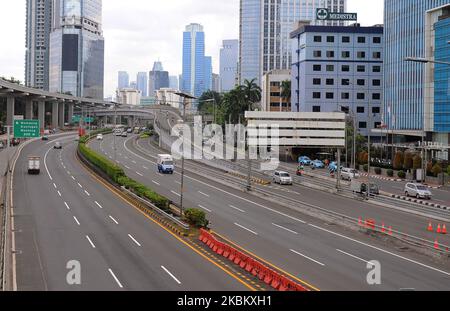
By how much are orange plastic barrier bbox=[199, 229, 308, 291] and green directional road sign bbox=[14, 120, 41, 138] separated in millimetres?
48197

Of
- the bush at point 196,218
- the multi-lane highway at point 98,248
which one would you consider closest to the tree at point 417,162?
the multi-lane highway at point 98,248

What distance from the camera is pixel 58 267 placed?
1102 inches

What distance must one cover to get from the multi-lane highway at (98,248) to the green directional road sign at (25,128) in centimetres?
2021

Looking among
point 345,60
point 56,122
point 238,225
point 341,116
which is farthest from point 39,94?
point 238,225

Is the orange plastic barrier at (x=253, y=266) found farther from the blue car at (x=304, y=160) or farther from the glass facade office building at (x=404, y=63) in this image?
the glass facade office building at (x=404, y=63)

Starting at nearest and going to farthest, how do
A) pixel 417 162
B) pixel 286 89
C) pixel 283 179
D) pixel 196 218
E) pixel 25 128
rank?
1. pixel 196 218
2. pixel 283 179
3. pixel 25 128
4. pixel 417 162
5. pixel 286 89

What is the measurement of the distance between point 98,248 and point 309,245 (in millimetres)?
11967

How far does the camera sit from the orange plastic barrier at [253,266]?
916 inches

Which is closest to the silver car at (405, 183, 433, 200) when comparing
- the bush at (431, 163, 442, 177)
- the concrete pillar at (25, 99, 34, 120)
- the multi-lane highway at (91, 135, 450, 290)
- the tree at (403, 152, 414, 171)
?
the multi-lane highway at (91, 135, 450, 290)

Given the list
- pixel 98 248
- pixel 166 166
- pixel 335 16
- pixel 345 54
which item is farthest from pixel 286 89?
pixel 98 248

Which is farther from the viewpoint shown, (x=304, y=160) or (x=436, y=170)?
(x=304, y=160)

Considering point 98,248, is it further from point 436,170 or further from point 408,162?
point 408,162

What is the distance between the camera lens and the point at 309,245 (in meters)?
34.5
